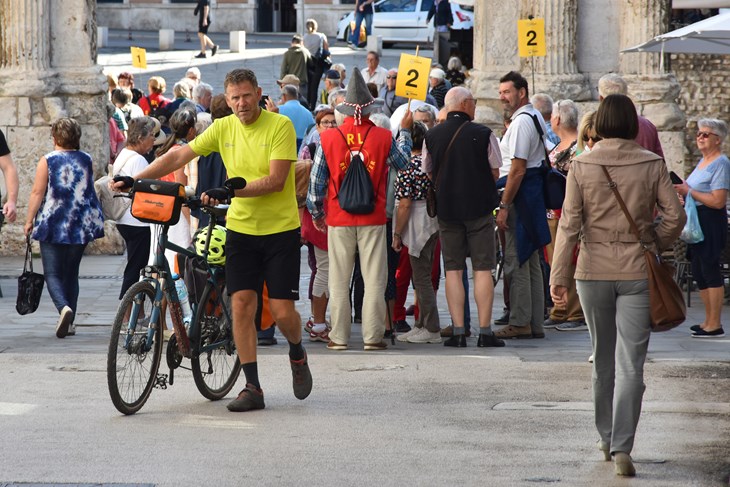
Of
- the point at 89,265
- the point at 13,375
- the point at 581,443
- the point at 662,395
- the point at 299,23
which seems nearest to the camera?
the point at 581,443

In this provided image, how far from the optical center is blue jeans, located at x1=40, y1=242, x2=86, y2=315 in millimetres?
10922

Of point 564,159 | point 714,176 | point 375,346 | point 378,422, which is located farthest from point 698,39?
point 378,422

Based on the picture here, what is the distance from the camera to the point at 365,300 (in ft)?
33.6

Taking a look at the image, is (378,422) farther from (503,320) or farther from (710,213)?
(710,213)

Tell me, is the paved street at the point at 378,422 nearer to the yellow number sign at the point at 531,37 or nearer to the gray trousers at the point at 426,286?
the gray trousers at the point at 426,286

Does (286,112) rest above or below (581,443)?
above

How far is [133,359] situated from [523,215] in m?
3.78

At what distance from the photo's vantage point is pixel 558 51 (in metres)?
14.9

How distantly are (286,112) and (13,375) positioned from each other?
6.72m

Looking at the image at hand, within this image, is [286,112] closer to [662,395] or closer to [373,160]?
[373,160]

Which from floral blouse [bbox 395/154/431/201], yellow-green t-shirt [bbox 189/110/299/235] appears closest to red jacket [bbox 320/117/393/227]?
floral blouse [bbox 395/154/431/201]

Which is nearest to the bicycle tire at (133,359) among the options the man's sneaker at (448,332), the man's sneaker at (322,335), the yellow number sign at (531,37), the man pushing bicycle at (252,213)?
the man pushing bicycle at (252,213)

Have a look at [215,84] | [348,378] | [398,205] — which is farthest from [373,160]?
[215,84]

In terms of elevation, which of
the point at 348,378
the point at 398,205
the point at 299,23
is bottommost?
the point at 348,378
